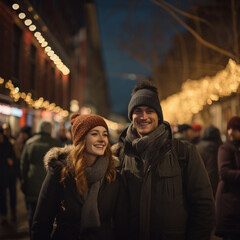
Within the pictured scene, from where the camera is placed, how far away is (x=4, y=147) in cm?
745

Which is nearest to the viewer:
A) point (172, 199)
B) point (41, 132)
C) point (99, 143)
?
point (172, 199)

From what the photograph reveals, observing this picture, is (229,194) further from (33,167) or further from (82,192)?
(33,167)

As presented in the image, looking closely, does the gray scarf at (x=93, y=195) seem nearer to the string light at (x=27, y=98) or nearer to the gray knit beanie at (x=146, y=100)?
the gray knit beanie at (x=146, y=100)

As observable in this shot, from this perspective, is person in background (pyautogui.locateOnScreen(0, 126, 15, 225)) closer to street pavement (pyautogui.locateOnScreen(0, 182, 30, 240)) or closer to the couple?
street pavement (pyautogui.locateOnScreen(0, 182, 30, 240))

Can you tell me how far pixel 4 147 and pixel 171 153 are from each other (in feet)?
17.9

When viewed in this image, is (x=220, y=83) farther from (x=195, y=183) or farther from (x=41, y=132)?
(x=195, y=183)

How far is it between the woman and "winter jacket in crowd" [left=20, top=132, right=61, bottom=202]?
2964 mm

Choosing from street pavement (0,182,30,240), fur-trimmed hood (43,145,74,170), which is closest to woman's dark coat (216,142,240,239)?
fur-trimmed hood (43,145,74,170)

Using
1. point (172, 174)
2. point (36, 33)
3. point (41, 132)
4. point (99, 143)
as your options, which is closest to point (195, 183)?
point (172, 174)

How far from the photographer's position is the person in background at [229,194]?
14.2ft

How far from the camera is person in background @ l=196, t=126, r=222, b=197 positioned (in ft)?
20.1

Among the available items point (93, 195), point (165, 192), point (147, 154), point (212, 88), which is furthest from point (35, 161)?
point (212, 88)

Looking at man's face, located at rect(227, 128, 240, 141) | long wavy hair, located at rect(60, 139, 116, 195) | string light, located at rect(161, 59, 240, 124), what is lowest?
long wavy hair, located at rect(60, 139, 116, 195)

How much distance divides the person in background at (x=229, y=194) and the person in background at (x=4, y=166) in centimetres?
469
